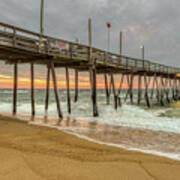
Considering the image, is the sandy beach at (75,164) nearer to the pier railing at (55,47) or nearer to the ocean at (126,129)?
the ocean at (126,129)

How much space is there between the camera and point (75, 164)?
3.37 m

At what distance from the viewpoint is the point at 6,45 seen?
7.71 metres

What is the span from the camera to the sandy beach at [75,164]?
2.90 metres

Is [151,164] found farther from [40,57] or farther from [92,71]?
[92,71]

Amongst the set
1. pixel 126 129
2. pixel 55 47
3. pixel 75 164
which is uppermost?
pixel 55 47

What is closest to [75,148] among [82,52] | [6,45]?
[6,45]

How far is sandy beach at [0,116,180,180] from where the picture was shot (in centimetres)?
290

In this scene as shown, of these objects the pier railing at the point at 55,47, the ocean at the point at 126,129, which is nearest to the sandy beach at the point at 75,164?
the ocean at the point at 126,129

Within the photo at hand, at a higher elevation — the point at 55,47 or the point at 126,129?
the point at 55,47

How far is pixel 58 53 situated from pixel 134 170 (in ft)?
28.5

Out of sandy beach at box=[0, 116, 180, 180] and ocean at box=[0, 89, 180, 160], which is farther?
ocean at box=[0, 89, 180, 160]

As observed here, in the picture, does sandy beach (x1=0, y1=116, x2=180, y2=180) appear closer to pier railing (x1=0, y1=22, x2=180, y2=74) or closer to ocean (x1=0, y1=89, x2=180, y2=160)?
ocean (x1=0, y1=89, x2=180, y2=160)

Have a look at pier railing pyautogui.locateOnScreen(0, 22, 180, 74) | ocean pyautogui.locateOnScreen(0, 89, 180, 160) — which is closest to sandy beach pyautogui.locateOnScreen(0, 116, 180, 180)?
ocean pyautogui.locateOnScreen(0, 89, 180, 160)

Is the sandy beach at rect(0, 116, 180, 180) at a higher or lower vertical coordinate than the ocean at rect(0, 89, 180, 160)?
higher
